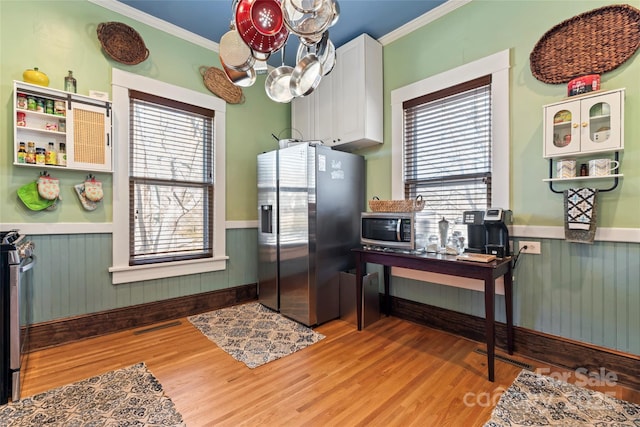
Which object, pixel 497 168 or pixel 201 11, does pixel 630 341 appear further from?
pixel 201 11

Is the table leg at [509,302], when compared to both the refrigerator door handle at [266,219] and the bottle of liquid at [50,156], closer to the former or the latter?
the refrigerator door handle at [266,219]

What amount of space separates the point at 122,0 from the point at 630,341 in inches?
188

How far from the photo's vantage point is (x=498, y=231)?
225 cm

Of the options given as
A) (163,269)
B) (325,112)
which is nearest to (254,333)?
(163,269)

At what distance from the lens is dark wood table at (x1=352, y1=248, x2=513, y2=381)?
196cm

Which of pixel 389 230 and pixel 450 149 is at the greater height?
pixel 450 149

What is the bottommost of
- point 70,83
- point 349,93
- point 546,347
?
point 546,347

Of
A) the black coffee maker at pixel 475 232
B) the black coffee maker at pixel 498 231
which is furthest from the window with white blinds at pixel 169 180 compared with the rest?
the black coffee maker at pixel 498 231

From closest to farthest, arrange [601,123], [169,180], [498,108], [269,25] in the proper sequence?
1. [269,25]
2. [601,123]
3. [498,108]
4. [169,180]

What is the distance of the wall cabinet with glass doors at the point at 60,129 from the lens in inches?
89.5

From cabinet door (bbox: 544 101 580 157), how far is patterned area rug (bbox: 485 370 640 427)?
1.52m

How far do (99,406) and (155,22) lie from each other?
3288mm

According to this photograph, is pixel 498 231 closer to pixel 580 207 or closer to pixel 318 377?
pixel 580 207

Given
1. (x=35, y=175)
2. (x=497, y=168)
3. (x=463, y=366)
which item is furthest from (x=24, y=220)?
(x=497, y=168)
